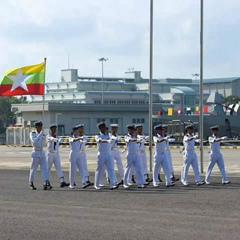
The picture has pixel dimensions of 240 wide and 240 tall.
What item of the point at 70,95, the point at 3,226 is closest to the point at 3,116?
the point at 70,95

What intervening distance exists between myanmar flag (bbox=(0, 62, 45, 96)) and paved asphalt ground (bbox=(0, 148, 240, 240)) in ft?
51.4

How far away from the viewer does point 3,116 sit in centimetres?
12725

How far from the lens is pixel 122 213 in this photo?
1437 centimetres

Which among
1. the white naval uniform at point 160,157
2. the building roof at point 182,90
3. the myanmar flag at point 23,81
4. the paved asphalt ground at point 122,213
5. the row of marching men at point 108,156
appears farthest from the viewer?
the building roof at point 182,90

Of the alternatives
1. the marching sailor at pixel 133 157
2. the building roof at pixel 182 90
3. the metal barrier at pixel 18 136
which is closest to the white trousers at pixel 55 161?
the marching sailor at pixel 133 157

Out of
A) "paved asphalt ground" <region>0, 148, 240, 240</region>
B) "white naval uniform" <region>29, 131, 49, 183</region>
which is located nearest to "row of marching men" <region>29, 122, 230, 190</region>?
"white naval uniform" <region>29, 131, 49, 183</region>

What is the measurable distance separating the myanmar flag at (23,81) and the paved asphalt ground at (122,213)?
51.4 ft

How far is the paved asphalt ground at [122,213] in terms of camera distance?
11695mm

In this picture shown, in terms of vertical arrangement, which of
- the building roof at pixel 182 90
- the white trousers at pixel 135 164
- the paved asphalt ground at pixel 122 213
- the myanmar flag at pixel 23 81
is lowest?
the paved asphalt ground at pixel 122 213

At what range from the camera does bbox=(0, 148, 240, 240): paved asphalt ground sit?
38.4ft

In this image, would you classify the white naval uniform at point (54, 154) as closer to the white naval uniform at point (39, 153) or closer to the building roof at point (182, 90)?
the white naval uniform at point (39, 153)

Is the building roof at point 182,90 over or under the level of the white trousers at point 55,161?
over

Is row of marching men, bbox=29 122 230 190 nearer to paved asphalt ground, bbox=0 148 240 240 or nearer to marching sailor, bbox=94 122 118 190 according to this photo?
marching sailor, bbox=94 122 118 190

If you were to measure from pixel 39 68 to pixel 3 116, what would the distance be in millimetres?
91559
